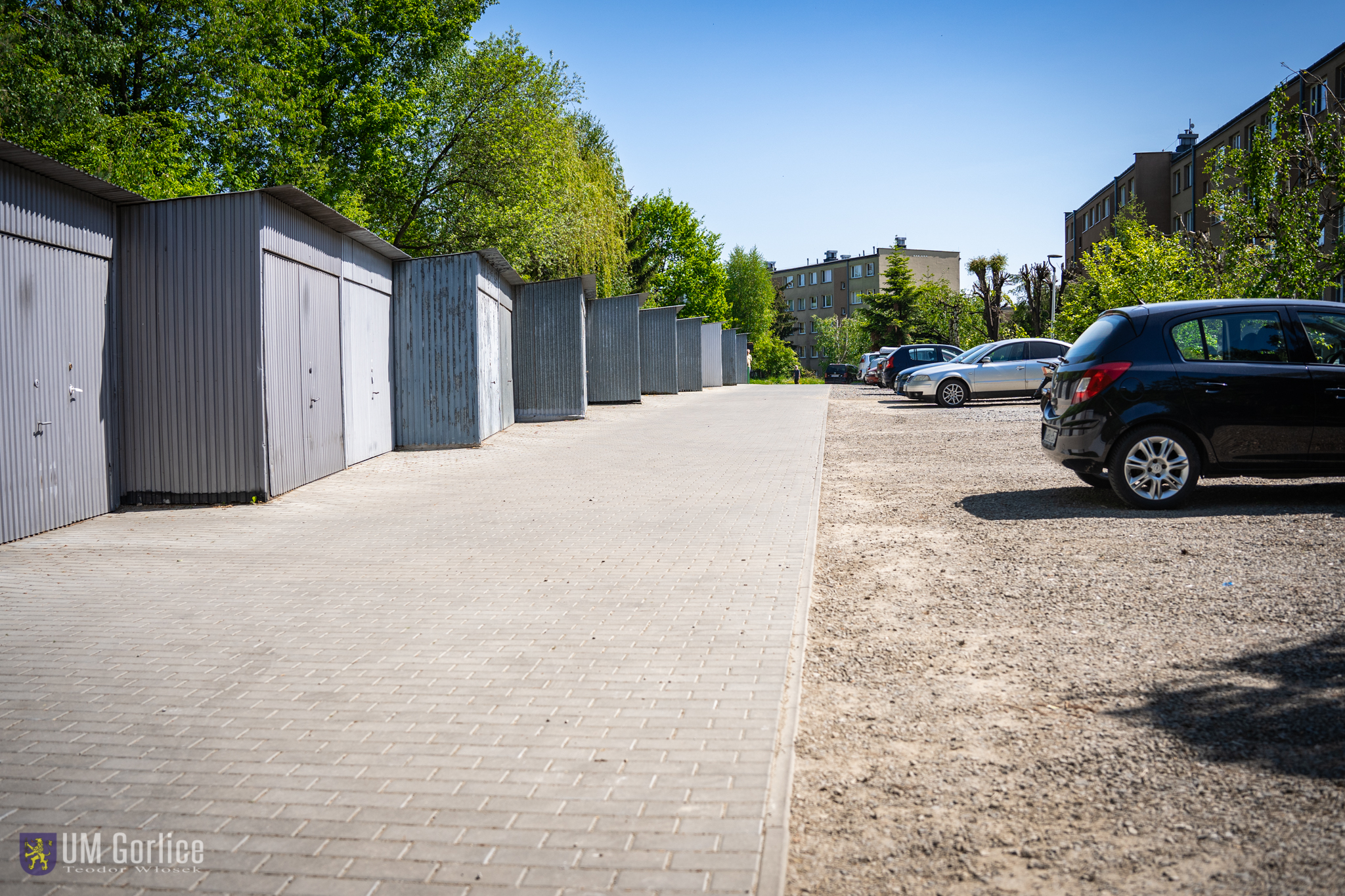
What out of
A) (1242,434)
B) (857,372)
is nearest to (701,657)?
(1242,434)

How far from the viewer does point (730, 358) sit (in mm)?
57312

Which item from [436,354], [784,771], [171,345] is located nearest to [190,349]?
[171,345]

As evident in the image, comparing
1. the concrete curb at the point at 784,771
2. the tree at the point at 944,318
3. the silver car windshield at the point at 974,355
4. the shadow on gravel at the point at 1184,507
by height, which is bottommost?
the concrete curb at the point at 784,771

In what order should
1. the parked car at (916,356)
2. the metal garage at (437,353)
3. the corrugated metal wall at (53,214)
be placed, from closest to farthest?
the corrugated metal wall at (53,214), the metal garage at (437,353), the parked car at (916,356)

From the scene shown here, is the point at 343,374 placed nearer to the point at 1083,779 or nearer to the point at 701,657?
the point at 701,657

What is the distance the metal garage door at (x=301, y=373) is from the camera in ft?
35.9

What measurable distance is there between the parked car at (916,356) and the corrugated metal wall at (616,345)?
9888mm

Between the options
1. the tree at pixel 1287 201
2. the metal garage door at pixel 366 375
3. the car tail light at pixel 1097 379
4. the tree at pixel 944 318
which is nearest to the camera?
the car tail light at pixel 1097 379

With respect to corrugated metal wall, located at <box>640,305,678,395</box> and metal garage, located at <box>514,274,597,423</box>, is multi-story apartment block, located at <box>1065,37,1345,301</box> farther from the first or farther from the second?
metal garage, located at <box>514,274,597,423</box>

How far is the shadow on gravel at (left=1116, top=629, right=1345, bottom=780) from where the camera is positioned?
3.52 meters

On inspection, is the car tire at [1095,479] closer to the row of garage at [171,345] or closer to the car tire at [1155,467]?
the car tire at [1155,467]

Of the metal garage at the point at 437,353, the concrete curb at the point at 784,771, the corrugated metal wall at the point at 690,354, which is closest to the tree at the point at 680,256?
the corrugated metal wall at the point at 690,354

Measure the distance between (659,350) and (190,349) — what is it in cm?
2896

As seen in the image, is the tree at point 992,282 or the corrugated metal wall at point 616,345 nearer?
the corrugated metal wall at point 616,345
